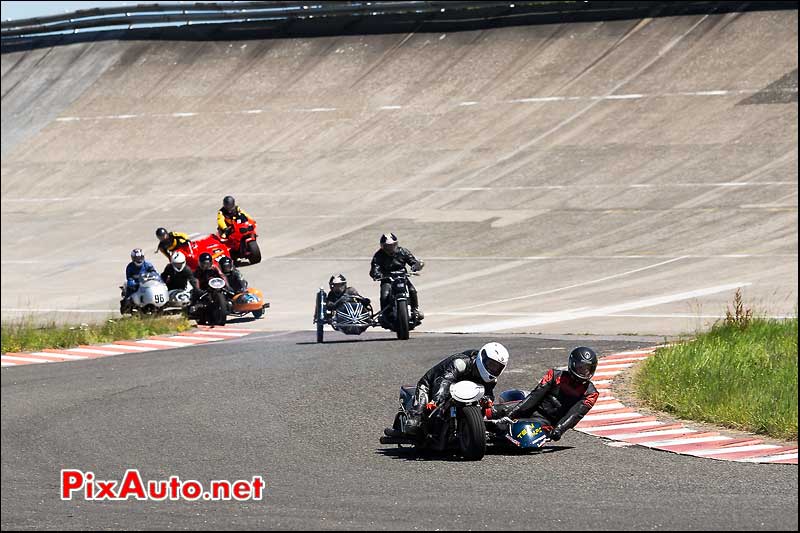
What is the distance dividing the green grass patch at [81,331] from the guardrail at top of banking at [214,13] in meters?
34.5

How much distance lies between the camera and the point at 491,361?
12656 millimetres

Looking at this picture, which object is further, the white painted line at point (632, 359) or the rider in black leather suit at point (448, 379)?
the white painted line at point (632, 359)

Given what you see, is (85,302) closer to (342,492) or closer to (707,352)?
(707,352)

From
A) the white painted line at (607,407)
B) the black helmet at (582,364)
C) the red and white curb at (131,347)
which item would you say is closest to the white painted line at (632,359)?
the white painted line at (607,407)

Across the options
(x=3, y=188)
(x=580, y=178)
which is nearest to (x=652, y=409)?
(x=580, y=178)

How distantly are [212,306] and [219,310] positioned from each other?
0.17 m

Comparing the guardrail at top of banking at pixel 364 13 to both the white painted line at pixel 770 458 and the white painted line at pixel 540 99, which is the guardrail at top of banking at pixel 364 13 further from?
the white painted line at pixel 770 458

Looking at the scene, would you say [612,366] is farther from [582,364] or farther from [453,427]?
[453,427]

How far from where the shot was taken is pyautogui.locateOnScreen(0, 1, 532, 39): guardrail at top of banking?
5853 centimetres

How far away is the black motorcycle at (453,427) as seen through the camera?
12.5 m

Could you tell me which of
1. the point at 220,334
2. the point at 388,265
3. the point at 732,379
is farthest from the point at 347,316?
the point at 732,379

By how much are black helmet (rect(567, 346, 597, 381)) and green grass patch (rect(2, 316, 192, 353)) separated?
10.7 metres

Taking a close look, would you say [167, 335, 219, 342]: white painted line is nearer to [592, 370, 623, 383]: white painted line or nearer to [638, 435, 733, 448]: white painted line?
[592, 370, 623, 383]: white painted line

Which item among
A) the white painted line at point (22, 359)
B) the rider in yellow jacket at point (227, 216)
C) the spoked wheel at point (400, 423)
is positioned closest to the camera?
the spoked wheel at point (400, 423)
